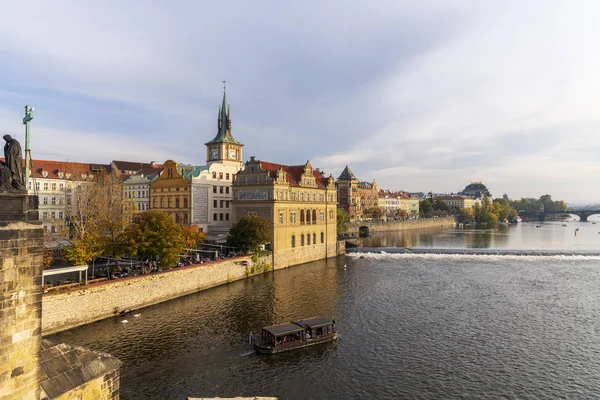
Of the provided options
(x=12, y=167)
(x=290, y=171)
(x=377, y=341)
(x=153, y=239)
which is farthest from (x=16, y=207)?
(x=290, y=171)

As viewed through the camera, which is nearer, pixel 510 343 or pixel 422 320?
pixel 510 343

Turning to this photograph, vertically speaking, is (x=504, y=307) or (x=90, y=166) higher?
(x=90, y=166)

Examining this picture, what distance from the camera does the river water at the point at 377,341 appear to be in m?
24.4

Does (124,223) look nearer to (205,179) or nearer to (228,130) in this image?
(205,179)

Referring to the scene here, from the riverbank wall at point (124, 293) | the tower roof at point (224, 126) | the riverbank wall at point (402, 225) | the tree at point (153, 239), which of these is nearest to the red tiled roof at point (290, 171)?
the tower roof at point (224, 126)

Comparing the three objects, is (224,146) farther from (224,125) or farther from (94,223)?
(94,223)

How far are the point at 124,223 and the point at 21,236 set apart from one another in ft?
138

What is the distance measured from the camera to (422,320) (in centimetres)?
3647

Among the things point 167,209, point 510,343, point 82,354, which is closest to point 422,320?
point 510,343

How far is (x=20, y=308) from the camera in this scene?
11594mm

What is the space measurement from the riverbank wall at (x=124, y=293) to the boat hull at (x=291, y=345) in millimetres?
15236

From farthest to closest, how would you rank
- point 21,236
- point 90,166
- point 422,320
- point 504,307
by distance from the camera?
1. point 90,166
2. point 504,307
3. point 422,320
4. point 21,236

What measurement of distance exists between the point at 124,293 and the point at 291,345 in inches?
692

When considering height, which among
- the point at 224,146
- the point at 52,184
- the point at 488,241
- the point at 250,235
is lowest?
the point at 488,241
